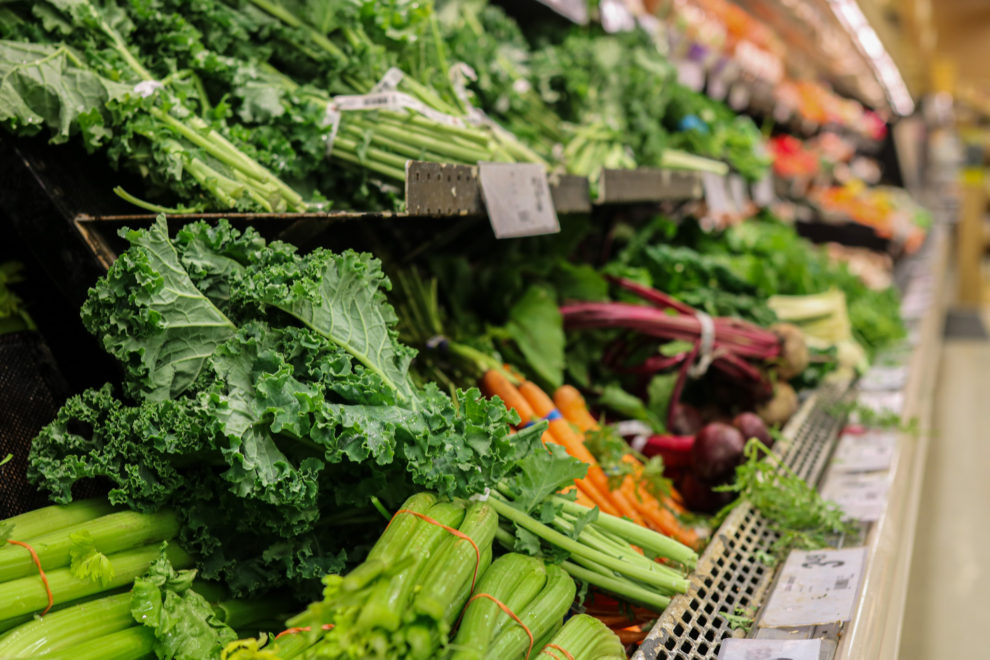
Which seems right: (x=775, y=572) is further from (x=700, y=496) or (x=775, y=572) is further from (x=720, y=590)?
(x=700, y=496)

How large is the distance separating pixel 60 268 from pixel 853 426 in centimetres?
270

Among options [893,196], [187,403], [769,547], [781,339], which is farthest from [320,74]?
[893,196]

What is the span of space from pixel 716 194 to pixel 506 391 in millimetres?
1992

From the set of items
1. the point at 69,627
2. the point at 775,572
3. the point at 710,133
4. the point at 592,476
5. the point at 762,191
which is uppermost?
the point at 710,133

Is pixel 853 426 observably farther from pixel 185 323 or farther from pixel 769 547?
pixel 185 323

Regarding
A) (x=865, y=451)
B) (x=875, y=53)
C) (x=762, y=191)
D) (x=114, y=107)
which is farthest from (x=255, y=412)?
(x=875, y=53)

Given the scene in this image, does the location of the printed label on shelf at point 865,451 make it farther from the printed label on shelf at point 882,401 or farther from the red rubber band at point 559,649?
the red rubber band at point 559,649

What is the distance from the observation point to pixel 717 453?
243 centimetres

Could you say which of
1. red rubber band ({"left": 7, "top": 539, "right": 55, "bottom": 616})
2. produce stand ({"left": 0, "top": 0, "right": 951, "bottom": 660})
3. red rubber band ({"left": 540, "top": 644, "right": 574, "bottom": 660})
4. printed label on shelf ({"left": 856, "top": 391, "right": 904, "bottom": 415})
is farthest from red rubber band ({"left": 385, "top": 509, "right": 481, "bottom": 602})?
printed label on shelf ({"left": 856, "top": 391, "right": 904, "bottom": 415})

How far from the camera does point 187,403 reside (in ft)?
4.39

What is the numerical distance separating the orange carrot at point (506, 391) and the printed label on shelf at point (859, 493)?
919 millimetres

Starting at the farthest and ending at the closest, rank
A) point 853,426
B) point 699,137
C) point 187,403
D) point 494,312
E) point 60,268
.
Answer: point 699,137 → point 853,426 → point 494,312 → point 60,268 → point 187,403

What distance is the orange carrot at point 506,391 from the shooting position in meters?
2.23

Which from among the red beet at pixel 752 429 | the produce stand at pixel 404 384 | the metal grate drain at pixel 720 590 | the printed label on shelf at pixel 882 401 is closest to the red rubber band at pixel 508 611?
the produce stand at pixel 404 384
